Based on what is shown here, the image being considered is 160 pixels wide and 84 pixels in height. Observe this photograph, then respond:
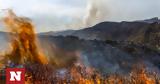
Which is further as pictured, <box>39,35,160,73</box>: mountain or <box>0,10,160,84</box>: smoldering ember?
<box>39,35,160,73</box>: mountain

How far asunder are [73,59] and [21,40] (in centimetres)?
2091

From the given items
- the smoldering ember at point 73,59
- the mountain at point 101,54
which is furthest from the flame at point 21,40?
the mountain at point 101,54

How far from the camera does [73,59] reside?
129m

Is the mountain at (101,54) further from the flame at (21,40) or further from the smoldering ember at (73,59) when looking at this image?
the flame at (21,40)

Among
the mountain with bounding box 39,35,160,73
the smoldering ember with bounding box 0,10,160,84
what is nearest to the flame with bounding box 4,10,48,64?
the smoldering ember with bounding box 0,10,160,84

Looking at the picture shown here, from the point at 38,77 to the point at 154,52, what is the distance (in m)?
60.7

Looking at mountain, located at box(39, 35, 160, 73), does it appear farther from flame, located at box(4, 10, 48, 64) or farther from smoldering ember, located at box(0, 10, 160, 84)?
flame, located at box(4, 10, 48, 64)

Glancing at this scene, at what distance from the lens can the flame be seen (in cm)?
11183

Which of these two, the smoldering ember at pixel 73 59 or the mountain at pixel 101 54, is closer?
the smoldering ember at pixel 73 59

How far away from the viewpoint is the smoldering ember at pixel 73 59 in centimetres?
11125

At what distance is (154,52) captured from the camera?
6029 inches

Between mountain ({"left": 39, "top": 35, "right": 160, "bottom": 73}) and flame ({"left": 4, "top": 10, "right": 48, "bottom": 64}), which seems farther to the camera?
mountain ({"left": 39, "top": 35, "right": 160, "bottom": 73})

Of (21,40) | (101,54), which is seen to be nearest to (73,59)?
(101,54)

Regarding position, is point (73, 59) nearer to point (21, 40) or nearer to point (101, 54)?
point (101, 54)
